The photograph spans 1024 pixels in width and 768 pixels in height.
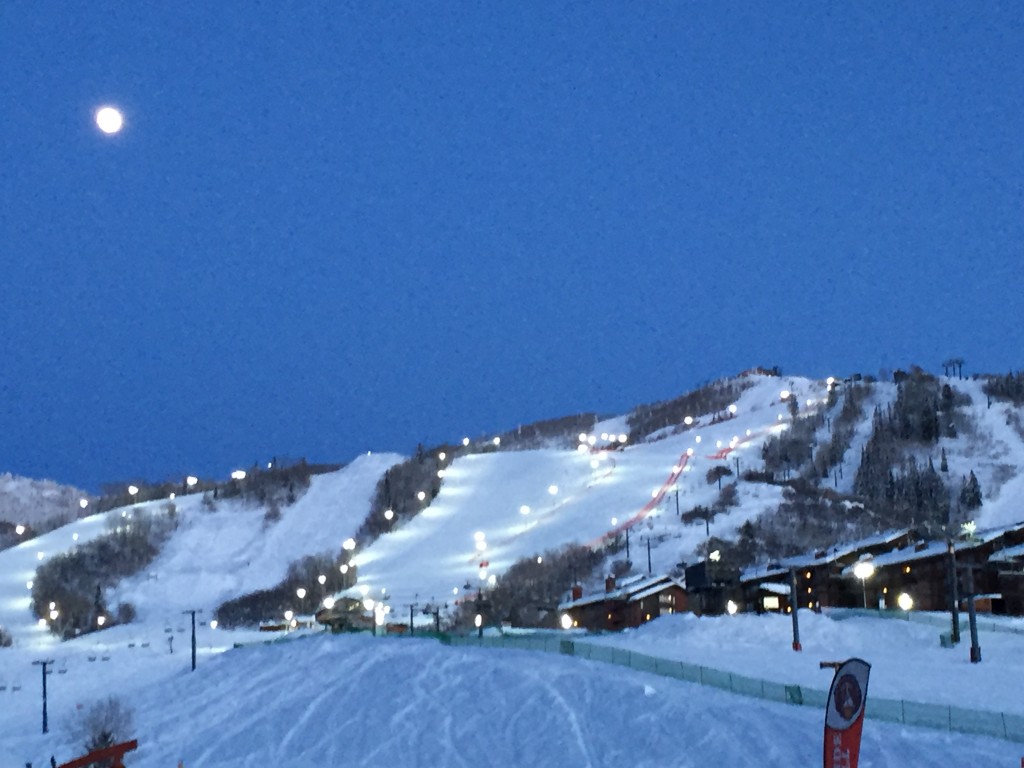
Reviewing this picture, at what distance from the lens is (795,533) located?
249 ft

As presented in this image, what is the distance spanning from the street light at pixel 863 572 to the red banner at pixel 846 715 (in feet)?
151

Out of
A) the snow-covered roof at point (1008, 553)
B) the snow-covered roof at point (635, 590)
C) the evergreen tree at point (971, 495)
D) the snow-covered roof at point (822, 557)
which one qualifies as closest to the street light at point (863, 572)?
the snow-covered roof at point (822, 557)

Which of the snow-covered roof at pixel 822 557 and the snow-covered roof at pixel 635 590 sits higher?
the snow-covered roof at pixel 822 557

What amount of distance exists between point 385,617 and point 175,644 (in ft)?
43.4

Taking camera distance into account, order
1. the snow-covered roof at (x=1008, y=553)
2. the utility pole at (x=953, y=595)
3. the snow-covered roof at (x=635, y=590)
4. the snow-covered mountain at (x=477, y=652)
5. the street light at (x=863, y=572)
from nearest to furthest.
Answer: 1. the snow-covered mountain at (x=477, y=652)
2. the utility pole at (x=953, y=595)
3. the snow-covered roof at (x=1008, y=553)
4. the street light at (x=863, y=572)
5. the snow-covered roof at (x=635, y=590)

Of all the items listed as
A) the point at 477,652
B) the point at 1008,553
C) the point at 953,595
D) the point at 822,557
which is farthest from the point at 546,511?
the point at 953,595

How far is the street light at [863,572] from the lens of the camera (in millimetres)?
56156

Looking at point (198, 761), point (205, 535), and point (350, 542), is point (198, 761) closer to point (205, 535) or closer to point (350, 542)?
point (350, 542)

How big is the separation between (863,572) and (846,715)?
153 ft

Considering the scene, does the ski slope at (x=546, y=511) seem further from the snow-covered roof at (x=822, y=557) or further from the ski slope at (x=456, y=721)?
the ski slope at (x=456, y=721)

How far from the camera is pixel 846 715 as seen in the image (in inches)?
479

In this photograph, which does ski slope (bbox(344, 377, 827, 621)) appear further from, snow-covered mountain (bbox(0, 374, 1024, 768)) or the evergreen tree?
the evergreen tree

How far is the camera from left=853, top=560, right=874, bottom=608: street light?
5616 cm

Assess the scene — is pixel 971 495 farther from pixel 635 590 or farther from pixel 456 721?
pixel 456 721
